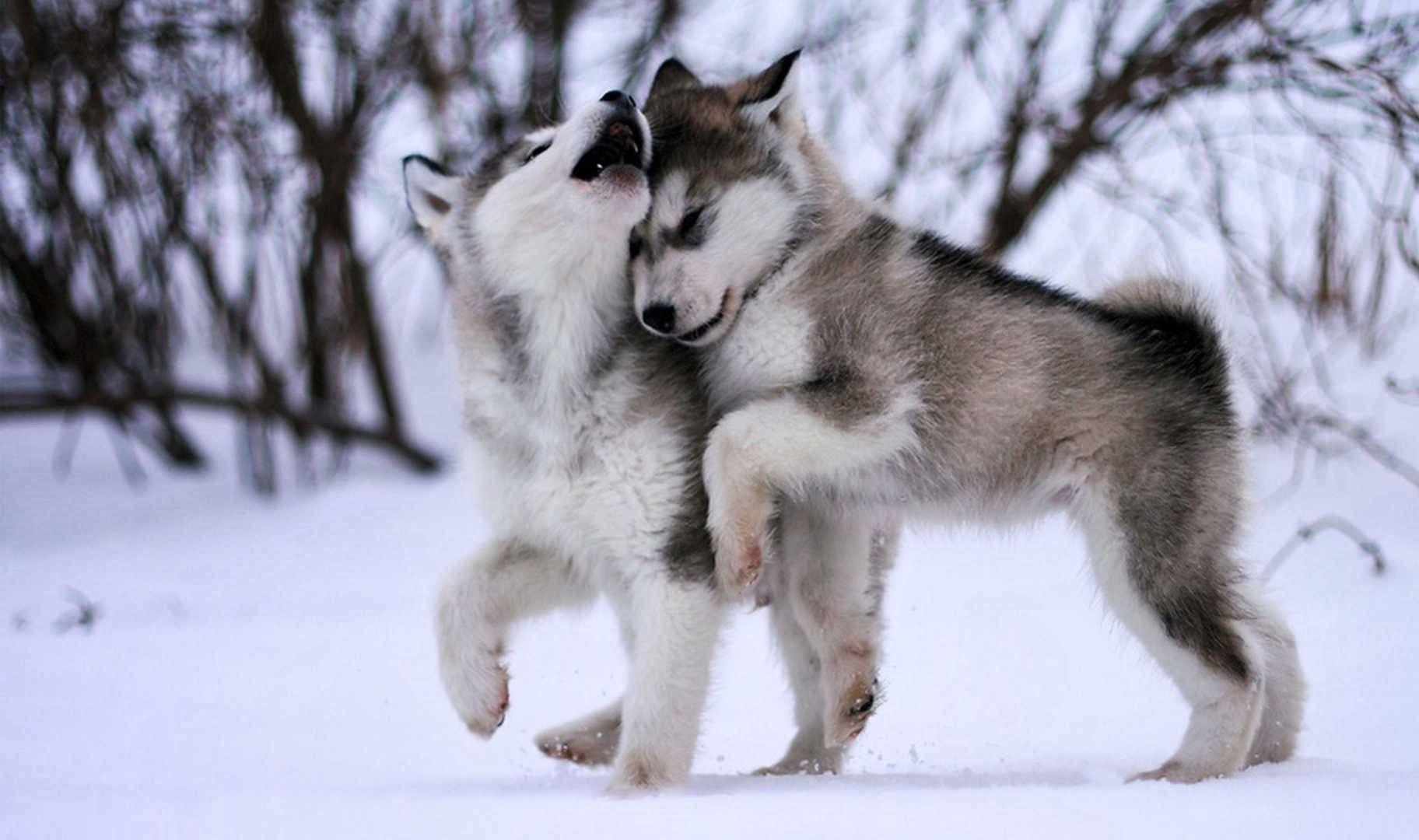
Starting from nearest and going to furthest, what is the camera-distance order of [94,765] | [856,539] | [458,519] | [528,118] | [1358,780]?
[1358,780], [856,539], [94,765], [458,519], [528,118]

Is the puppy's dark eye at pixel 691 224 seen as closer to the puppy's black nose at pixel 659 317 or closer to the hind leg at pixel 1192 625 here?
the puppy's black nose at pixel 659 317

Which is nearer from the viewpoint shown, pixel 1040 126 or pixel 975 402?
pixel 975 402

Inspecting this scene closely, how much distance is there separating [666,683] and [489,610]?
1.83 feet

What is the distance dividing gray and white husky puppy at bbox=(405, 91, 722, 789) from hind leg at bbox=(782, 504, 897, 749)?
44 cm

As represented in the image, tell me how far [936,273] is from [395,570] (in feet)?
15.2

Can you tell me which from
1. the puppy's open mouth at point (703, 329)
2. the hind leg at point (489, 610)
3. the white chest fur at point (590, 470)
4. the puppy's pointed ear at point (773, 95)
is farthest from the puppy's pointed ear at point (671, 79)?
the hind leg at point (489, 610)

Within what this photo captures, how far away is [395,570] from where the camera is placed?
7934mm

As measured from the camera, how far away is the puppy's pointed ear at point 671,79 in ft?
14.9

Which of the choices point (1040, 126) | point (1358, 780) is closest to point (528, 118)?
point (1040, 126)

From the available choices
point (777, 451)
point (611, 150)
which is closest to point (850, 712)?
point (777, 451)

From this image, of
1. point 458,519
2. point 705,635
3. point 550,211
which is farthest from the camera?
point 458,519

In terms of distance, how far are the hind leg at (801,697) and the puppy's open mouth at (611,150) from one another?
1.23 meters

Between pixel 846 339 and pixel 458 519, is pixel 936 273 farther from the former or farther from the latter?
pixel 458 519

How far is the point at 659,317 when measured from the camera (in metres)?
3.81
